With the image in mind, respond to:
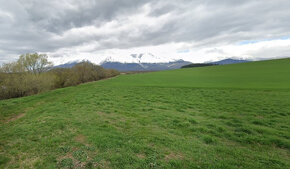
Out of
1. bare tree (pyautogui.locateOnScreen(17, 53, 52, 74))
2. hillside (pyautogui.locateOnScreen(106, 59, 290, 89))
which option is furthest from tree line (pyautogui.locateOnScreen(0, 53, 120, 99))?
hillside (pyautogui.locateOnScreen(106, 59, 290, 89))

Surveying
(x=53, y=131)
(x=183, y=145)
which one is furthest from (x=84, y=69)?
(x=183, y=145)

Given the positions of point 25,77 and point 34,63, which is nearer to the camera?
point 25,77

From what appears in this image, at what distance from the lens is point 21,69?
34281 mm

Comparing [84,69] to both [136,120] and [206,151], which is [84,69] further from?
[206,151]

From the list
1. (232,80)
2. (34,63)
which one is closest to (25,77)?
(34,63)

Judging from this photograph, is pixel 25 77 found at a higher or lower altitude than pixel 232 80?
higher

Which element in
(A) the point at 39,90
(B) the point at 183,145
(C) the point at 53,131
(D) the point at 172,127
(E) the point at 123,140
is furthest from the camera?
(A) the point at 39,90

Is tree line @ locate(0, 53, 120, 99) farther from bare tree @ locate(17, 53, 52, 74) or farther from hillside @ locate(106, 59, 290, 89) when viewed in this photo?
hillside @ locate(106, 59, 290, 89)

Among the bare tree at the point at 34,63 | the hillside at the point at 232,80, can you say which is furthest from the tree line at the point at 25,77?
the hillside at the point at 232,80

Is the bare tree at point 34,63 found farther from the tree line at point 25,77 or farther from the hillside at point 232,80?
the hillside at point 232,80

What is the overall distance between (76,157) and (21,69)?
43744 mm

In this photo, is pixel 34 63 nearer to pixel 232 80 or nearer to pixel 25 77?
pixel 25 77

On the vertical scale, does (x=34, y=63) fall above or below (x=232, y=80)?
above

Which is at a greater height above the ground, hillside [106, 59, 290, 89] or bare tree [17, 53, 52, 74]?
bare tree [17, 53, 52, 74]
